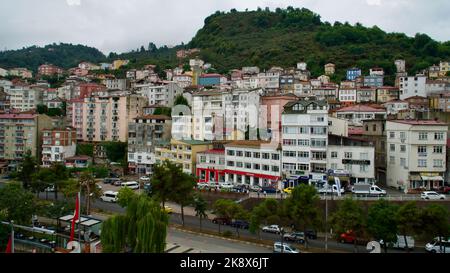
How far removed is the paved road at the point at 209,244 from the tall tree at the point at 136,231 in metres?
3.16

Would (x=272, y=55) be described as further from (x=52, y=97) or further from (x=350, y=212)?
(x=350, y=212)

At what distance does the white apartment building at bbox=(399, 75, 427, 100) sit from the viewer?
37531 mm

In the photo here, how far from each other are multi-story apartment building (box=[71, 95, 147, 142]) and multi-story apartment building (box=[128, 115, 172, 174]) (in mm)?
3825

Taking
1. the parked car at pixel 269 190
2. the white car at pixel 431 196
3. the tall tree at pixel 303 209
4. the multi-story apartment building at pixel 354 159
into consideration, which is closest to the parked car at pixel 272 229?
the tall tree at pixel 303 209

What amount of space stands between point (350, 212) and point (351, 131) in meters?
12.2

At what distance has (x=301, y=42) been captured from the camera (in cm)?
6412

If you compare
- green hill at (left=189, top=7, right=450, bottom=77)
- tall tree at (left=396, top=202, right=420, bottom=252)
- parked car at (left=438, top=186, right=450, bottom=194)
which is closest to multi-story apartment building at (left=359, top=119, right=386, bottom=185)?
parked car at (left=438, top=186, right=450, bottom=194)

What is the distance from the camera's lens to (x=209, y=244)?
12797 mm

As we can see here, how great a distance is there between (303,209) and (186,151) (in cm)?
1306

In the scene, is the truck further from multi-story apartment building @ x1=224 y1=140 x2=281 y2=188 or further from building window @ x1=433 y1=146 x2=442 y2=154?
multi-story apartment building @ x1=224 y1=140 x2=281 y2=188

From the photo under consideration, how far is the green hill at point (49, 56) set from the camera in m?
74.0

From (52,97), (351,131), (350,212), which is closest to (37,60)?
(52,97)

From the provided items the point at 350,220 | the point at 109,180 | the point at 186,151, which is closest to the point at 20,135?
A: the point at 109,180

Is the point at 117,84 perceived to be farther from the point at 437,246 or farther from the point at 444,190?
the point at 437,246
